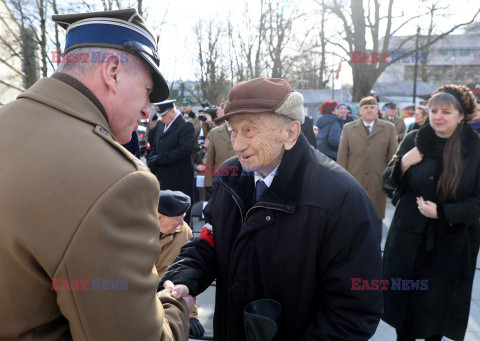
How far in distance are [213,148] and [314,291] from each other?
185 inches

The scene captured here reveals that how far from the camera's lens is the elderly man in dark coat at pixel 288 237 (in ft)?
5.33

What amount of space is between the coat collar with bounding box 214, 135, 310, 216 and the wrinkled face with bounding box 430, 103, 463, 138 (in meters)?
1.48

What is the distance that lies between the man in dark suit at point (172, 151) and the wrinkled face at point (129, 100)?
4.21 meters

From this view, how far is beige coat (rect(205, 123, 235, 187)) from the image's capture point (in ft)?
20.1

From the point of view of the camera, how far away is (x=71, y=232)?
37.3 inches

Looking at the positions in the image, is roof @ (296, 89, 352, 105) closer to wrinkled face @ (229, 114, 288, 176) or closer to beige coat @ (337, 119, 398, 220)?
beige coat @ (337, 119, 398, 220)

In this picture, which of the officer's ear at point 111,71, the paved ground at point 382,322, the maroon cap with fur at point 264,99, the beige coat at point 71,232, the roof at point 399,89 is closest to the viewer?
the beige coat at point 71,232

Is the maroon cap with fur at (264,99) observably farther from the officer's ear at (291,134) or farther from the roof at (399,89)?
the roof at (399,89)

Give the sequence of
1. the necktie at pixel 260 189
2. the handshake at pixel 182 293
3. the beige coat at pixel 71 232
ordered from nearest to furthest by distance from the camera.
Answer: the beige coat at pixel 71 232 → the handshake at pixel 182 293 → the necktie at pixel 260 189

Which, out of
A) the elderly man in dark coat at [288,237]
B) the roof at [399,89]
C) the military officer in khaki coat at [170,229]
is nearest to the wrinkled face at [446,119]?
the elderly man in dark coat at [288,237]

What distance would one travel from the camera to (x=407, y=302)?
2885mm

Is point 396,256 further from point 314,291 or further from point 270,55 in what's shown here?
point 270,55

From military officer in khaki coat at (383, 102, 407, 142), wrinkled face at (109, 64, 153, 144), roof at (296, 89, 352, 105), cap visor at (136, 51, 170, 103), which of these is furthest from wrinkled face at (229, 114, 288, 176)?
roof at (296, 89, 352, 105)

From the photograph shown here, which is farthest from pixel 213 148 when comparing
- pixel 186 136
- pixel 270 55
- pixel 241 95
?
pixel 270 55
